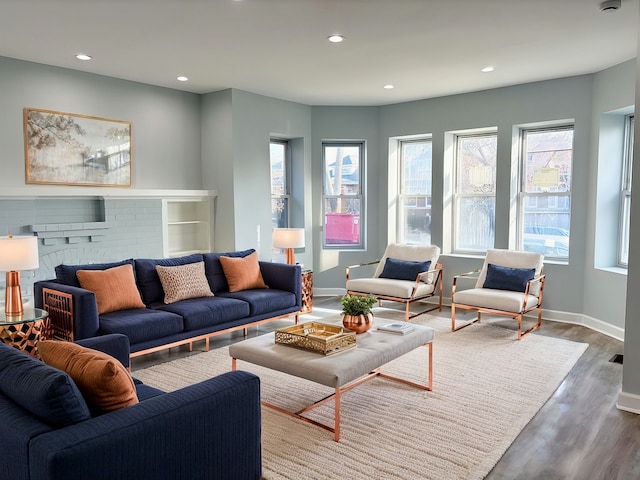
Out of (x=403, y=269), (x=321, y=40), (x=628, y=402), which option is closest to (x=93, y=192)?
(x=321, y=40)

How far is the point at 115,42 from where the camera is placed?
4258 millimetres

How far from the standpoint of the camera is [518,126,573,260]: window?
5.91 metres

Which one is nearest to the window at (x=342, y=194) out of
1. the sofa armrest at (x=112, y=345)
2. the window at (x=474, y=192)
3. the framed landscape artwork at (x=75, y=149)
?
the window at (x=474, y=192)

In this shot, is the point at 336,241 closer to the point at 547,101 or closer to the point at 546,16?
the point at 547,101

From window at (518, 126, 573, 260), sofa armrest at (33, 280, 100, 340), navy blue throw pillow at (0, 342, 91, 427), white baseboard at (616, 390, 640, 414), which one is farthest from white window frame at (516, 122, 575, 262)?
navy blue throw pillow at (0, 342, 91, 427)

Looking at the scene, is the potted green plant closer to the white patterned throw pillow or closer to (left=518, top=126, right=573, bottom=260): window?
the white patterned throw pillow

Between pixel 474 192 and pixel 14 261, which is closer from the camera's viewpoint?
pixel 14 261

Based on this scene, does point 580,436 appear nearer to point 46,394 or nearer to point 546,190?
point 46,394

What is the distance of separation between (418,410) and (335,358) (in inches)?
29.8

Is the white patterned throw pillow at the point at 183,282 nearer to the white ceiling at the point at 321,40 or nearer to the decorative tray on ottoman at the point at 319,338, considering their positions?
the decorative tray on ottoman at the point at 319,338

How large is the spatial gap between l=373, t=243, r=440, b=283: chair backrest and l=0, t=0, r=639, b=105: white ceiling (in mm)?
1966

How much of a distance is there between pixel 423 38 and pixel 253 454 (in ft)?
11.3

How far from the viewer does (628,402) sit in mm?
3299

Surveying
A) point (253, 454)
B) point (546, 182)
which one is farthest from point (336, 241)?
point (253, 454)
